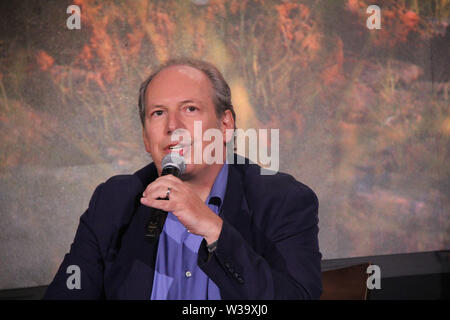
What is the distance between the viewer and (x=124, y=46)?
3164 millimetres

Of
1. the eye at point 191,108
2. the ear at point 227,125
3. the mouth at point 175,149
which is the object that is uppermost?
the eye at point 191,108

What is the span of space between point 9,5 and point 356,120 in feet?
9.20

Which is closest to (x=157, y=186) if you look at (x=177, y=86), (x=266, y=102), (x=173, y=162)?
(x=173, y=162)

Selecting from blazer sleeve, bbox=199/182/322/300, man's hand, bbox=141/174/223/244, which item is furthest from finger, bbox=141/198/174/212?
blazer sleeve, bbox=199/182/322/300

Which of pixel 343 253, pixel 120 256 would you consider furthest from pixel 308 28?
pixel 120 256

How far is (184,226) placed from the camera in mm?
1585

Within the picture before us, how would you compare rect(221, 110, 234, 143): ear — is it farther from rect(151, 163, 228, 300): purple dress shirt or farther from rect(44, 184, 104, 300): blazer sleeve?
rect(44, 184, 104, 300): blazer sleeve

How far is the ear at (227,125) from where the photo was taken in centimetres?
192

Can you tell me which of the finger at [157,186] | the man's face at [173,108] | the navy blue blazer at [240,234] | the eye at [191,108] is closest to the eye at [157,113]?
the man's face at [173,108]

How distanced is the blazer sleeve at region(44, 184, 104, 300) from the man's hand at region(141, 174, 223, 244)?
2.11 feet

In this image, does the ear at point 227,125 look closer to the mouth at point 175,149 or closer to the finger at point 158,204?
the mouth at point 175,149

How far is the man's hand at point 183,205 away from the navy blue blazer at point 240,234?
5.3 inches

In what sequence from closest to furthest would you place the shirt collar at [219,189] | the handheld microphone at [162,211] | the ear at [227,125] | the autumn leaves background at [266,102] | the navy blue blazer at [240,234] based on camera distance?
1. the handheld microphone at [162,211]
2. the navy blue blazer at [240,234]
3. the shirt collar at [219,189]
4. the ear at [227,125]
5. the autumn leaves background at [266,102]
